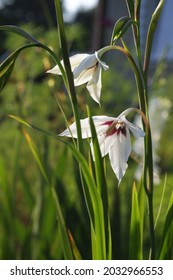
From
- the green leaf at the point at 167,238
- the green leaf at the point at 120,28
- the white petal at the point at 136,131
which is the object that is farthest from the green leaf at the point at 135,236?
the green leaf at the point at 120,28

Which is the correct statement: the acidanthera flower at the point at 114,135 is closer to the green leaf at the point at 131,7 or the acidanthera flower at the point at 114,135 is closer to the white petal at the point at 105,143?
the white petal at the point at 105,143

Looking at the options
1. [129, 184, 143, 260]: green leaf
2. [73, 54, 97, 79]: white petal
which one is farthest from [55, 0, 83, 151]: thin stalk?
[129, 184, 143, 260]: green leaf

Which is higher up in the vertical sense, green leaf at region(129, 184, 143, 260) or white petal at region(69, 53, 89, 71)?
white petal at region(69, 53, 89, 71)

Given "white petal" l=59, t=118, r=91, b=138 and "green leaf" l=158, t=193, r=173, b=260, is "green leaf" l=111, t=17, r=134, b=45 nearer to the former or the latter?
"white petal" l=59, t=118, r=91, b=138

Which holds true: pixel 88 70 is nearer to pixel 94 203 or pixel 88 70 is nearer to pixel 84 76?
pixel 84 76

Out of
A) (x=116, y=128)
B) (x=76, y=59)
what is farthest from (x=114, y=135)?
(x=76, y=59)

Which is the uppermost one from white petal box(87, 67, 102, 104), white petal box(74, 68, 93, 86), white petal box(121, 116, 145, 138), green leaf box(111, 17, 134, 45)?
green leaf box(111, 17, 134, 45)

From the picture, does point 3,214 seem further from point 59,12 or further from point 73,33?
point 73,33
